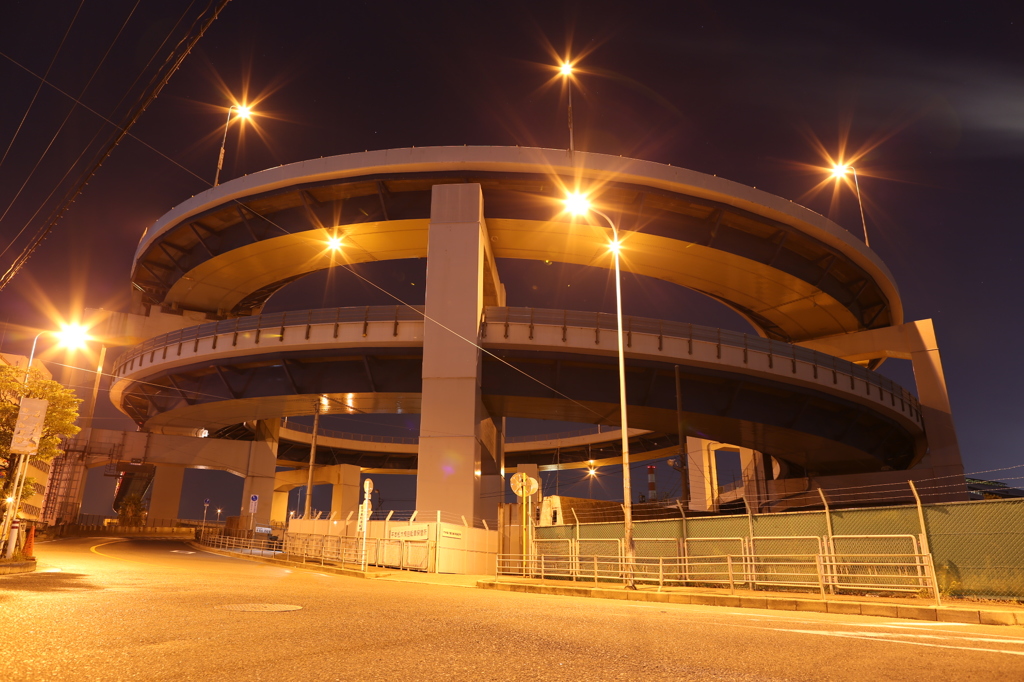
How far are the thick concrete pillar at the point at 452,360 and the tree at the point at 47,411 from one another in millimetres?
13020

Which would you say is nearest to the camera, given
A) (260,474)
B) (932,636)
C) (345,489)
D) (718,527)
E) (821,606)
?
(932,636)

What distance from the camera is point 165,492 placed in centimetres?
5522

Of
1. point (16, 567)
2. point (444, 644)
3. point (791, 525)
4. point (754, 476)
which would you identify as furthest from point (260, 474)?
point (444, 644)

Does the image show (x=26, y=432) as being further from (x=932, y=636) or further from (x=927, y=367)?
(x=927, y=367)

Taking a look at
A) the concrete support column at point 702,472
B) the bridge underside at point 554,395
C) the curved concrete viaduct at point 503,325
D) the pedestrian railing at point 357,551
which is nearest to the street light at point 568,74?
the curved concrete viaduct at point 503,325

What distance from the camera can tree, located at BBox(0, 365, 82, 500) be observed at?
18094mm

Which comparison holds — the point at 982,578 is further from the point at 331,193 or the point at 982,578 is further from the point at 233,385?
the point at 233,385

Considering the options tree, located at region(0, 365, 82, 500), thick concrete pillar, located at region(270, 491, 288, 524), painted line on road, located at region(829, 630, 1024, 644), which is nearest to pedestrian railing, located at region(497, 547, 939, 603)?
painted line on road, located at region(829, 630, 1024, 644)

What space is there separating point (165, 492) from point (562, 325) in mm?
43029

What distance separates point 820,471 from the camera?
159 feet

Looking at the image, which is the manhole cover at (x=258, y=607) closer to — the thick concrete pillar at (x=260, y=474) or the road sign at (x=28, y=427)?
the road sign at (x=28, y=427)

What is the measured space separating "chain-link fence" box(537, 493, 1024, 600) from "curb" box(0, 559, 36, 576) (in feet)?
48.7

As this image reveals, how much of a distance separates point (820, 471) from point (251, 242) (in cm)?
4302

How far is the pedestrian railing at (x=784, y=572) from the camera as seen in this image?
12.8 meters
